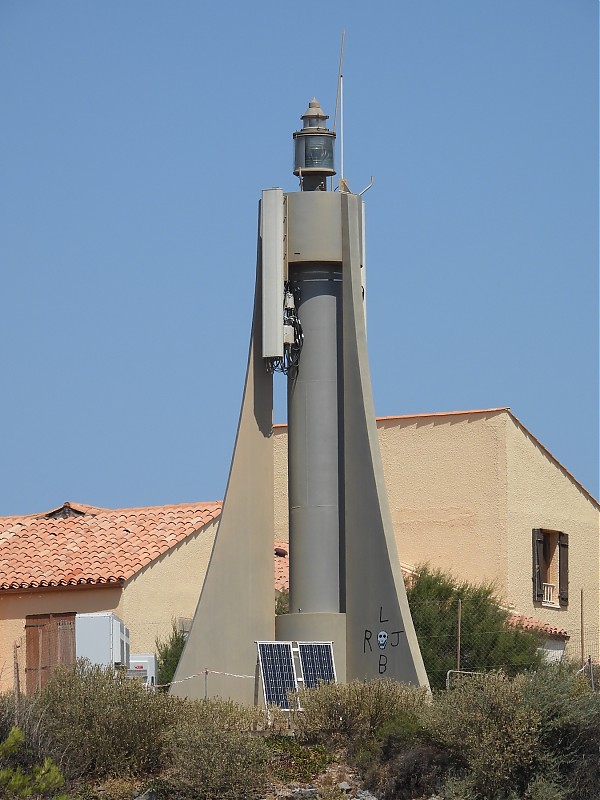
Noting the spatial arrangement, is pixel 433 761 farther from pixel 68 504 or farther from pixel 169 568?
pixel 68 504

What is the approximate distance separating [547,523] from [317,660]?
19793 mm

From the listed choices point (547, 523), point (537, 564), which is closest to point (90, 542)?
point (537, 564)

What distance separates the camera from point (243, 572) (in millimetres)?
27047

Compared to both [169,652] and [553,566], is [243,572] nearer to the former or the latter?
[169,652]

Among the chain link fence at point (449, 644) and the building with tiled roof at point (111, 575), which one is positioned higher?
the building with tiled roof at point (111, 575)

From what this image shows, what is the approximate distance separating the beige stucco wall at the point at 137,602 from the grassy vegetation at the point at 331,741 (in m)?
13.4

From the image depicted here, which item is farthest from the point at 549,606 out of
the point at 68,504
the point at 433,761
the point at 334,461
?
the point at 433,761

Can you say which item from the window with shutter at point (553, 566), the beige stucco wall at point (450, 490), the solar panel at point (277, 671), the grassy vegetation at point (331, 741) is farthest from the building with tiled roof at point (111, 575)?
the grassy vegetation at point (331, 741)

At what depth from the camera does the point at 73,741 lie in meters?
23.6

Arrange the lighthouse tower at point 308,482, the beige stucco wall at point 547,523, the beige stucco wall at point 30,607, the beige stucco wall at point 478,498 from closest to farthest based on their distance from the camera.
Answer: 1. the lighthouse tower at point 308,482
2. the beige stucco wall at point 30,607
3. the beige stucco wall at point 478,498
4. the beige stucco wall at point 547,523

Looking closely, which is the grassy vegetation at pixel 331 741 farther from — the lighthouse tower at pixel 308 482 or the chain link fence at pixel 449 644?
the chain link fence at pixel 449 644

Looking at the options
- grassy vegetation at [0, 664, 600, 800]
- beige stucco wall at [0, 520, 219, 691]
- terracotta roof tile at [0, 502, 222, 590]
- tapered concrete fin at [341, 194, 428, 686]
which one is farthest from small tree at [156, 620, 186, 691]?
grassy vegetation at [0, 664, 600, 800]

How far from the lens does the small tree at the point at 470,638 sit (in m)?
35.9

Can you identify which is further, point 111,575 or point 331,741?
point 111,575
